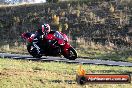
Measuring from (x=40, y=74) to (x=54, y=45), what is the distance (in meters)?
13.2

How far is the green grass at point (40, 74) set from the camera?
69.2 ft

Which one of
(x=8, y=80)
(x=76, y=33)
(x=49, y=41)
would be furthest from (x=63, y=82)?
(x=76, y=33)

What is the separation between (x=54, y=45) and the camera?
10227mm

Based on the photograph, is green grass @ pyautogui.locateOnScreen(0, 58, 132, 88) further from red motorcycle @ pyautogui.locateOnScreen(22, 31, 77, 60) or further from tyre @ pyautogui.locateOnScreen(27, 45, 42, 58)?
red motorcycle @ pyautogui.locateOnScreen(22, 31, 77, 60)

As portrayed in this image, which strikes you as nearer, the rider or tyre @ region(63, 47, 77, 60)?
the rider

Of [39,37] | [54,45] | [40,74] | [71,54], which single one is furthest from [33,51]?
[40,74]

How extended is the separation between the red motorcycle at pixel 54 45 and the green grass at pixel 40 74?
10.4 metres

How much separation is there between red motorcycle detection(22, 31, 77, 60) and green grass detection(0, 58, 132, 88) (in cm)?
1043

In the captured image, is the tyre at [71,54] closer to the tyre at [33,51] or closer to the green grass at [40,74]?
the tyre at [33,51]

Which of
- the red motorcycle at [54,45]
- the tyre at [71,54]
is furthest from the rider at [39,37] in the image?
the tyre at [71,54]

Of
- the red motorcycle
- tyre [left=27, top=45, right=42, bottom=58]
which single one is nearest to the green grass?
tyre [left=27, top=45, right=42, bottom=58]

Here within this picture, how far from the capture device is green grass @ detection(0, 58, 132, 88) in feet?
69.2

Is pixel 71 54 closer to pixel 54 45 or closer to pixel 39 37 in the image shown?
pixel 54 45

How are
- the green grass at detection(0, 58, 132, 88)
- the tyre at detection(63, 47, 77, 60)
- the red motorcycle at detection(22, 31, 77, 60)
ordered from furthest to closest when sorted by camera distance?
the green grass at detection(0, 58, 132, 88)
the tyre at detection(63, 47, 77, 60)
the red motorcycle at detection(22, 31, 77, 60)
